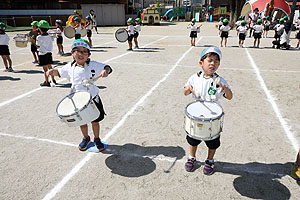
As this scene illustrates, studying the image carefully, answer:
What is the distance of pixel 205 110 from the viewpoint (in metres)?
2.90

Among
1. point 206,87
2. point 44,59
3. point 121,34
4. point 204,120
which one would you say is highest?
point 121,34

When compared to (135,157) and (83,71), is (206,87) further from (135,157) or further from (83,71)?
(83,71)

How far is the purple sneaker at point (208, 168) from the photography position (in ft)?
11.0

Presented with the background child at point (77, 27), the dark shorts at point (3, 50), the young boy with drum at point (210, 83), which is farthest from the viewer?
the background child at point (77, 27)

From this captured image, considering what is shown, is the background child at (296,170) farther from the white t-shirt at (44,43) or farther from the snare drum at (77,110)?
the white t-shirt at (44,43)

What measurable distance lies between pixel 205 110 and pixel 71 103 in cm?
194

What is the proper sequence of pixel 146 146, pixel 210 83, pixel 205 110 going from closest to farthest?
pixel 205 110
pixel 210 83
pixel 146 146

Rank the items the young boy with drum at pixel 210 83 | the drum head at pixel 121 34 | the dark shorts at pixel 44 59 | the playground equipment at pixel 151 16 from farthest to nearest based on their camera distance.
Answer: the playground equipment at pixel 151 16, the drum head at pixel 121 34, the dark shorts at pixel 44 59, the young boy with drum at pixel 210 83

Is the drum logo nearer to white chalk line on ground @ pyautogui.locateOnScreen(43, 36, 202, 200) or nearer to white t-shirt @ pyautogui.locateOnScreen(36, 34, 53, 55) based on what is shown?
white chalk line on ground @ pyautogui.locateOnScreen(43, 36, 202, 200)

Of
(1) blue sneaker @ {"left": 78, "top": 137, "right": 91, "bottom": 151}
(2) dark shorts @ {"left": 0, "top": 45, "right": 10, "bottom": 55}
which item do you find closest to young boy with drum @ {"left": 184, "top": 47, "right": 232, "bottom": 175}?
(1) blue sneaker @ {"left": 78, "top": 137, "right": 91, "bottom": 151}

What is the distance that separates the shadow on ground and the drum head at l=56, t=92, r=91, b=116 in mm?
1148

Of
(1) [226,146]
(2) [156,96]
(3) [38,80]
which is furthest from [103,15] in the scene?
(1) [226,146]

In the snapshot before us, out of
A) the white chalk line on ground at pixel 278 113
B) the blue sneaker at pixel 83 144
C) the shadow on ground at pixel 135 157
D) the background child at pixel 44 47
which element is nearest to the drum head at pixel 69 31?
the background child at pixel 44 47

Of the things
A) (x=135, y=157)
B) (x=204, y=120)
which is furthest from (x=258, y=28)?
(x=204, y=120)
